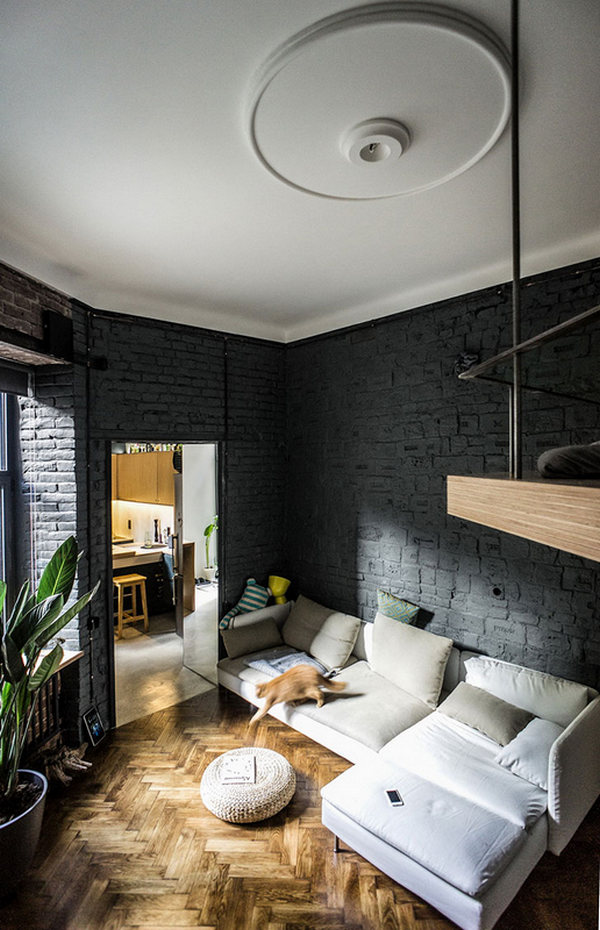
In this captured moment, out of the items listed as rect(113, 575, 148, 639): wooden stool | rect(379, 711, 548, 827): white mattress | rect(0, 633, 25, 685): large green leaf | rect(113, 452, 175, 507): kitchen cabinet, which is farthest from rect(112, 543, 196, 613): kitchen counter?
rect(379, 711, 548, 827): white mattress

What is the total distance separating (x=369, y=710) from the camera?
3.15 m

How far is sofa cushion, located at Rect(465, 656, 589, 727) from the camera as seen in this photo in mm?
2682

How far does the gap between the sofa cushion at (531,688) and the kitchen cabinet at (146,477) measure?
3.29m

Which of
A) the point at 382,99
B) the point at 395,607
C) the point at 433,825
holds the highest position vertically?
the point at 382,99

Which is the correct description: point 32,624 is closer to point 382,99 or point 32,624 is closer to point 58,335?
point 58,335

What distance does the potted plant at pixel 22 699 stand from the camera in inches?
88.1

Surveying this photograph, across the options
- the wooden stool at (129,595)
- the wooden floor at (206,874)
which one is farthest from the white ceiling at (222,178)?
the wooden floor at (206,874)

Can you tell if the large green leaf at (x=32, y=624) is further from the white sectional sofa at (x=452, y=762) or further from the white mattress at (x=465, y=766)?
the white mattress at (x=465, y=766)

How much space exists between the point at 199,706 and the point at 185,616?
0.97 metres

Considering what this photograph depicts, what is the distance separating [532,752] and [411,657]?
102 cm

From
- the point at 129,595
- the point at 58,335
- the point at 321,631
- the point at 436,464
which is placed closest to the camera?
the point at 58,335

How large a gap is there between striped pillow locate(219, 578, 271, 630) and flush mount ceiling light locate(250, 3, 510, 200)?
330 cm

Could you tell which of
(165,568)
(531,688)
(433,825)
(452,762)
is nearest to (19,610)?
(433,825)

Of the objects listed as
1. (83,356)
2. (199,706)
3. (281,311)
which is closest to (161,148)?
(83,356)
